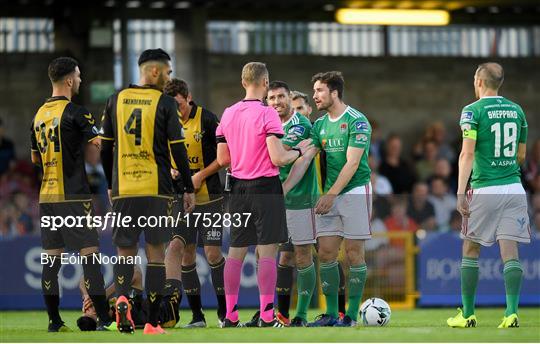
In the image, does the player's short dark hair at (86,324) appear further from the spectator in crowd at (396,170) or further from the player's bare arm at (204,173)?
the spectator in crowd at (396,170)

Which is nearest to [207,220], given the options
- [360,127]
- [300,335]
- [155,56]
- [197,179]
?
[197,179]

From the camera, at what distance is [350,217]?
39.7 feet

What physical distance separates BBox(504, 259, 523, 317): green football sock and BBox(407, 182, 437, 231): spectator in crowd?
7244mm

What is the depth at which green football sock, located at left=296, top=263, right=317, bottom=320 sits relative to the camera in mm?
12398

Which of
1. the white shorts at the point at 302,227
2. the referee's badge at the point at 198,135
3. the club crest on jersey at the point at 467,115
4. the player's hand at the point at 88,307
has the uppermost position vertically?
the club crest on jersey at the point at 467,115

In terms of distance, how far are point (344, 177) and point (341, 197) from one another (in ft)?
0.84

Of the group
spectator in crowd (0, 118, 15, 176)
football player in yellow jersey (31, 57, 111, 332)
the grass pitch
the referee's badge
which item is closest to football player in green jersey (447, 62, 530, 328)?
the grass pitch

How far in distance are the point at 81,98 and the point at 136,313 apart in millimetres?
11171

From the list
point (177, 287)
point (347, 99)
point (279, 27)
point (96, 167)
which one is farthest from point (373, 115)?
point (177, 287)

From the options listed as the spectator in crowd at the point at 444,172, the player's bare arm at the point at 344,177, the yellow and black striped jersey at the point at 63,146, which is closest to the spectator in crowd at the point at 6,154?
the spectator in crowd at the point at 444,172

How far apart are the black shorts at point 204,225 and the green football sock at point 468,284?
2377mm

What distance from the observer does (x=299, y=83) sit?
23.6 m

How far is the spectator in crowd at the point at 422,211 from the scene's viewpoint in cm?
1892

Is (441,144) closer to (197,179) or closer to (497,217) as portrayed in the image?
(197,179)
